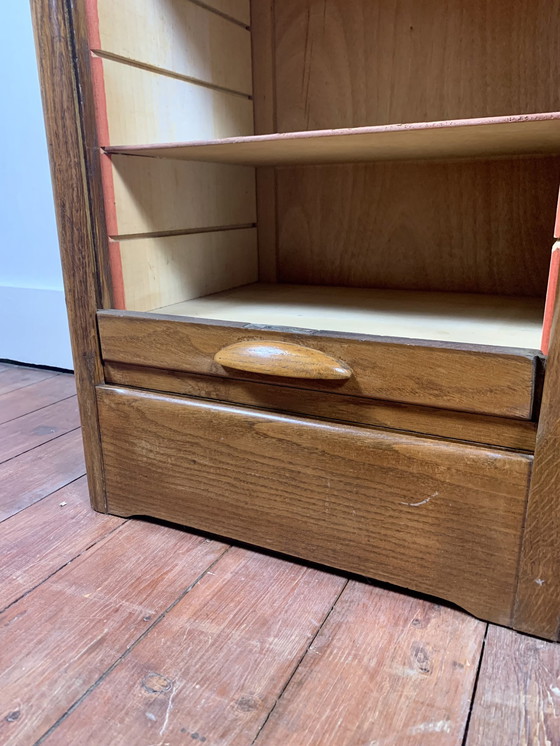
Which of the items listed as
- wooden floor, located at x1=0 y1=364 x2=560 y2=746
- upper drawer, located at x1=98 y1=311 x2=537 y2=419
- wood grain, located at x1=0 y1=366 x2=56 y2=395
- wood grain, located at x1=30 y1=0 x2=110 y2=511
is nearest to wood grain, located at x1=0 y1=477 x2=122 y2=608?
wooden floor, located at x1=0 y1=364 x2=560 y2=746

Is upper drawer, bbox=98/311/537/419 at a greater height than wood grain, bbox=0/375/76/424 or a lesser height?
greater


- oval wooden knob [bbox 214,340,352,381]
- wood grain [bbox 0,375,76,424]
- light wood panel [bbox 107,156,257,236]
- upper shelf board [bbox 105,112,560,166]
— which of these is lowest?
wood grain [bbox 0,375,76,424]

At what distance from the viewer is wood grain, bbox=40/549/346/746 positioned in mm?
559

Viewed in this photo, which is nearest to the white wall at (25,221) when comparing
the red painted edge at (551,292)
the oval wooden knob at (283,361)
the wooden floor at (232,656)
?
the wooden floor at (232,656)

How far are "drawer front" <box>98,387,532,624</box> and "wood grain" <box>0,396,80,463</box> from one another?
1.26 ft

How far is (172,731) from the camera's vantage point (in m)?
0.55

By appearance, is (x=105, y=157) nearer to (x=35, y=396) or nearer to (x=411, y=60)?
(x=411, y=60)

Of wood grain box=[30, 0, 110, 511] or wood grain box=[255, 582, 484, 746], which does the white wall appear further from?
wood grain box=[255, 582, 484, 746]

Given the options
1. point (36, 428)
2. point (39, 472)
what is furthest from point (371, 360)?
point (36, 428)

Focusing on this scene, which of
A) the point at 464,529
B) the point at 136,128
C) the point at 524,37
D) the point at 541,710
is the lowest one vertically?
the point at 541,710

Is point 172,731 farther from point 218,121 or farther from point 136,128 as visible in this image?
point 218,121

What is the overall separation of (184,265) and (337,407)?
1.31ft

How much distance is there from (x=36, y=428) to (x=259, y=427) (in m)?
0.73

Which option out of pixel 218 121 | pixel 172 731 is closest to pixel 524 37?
pixel 218 121
